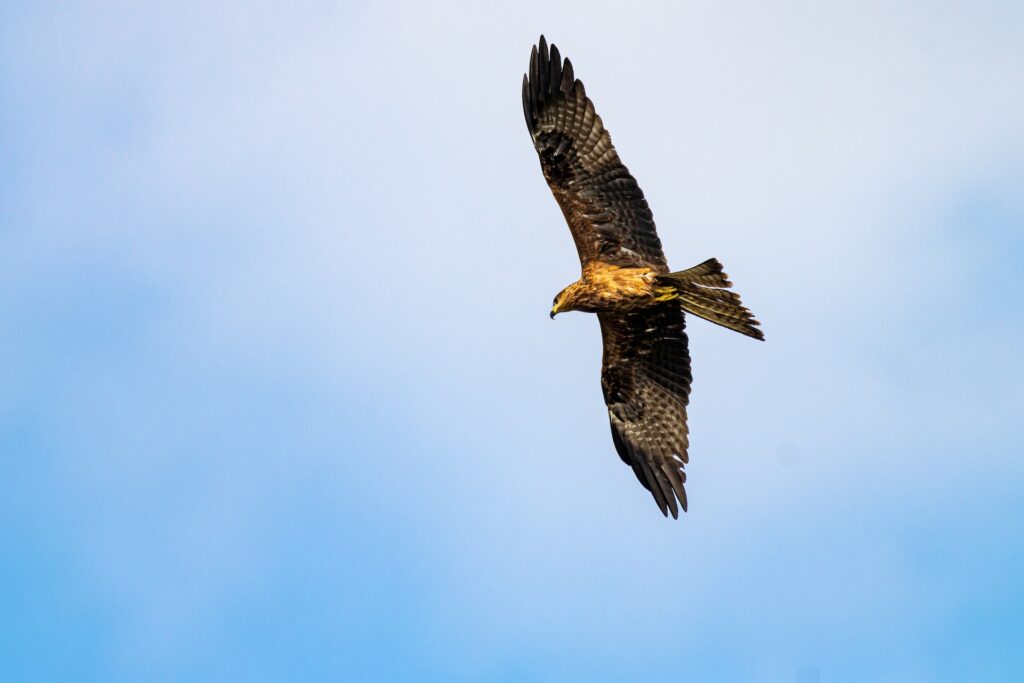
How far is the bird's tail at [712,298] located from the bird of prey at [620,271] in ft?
1.09

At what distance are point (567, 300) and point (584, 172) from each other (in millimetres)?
1220

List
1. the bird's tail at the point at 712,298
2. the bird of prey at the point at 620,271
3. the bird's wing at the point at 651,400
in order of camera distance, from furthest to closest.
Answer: the bird's wing at the point at 651,400, the bird of prey at the point at 620,271, the bird's tail at the point at 712,298

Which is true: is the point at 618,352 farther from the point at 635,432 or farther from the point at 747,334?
the point at 747,334

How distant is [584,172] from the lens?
12641 mm

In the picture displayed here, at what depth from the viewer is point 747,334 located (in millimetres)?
11078

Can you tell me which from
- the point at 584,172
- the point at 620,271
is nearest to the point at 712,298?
the point at 620,271

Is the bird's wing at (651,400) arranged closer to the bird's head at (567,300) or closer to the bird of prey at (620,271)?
the bird of prey at (620,271)

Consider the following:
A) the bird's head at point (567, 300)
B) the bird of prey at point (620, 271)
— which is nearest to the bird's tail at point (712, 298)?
the bird of prey at point (620, 271)

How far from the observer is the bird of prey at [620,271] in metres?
12.5

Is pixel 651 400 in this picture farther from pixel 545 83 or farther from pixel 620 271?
pixel 545 83

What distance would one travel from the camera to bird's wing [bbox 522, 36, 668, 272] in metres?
12.5

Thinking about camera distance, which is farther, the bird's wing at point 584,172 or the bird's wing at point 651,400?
the bird's wing at point 651,400

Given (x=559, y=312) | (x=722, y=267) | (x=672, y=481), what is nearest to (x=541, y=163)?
(x=559, y=312)

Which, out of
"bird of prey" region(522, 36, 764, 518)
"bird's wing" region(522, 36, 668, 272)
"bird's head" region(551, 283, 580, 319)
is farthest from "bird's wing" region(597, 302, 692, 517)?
"bird's wing" region(522, 36, 668, 272)
